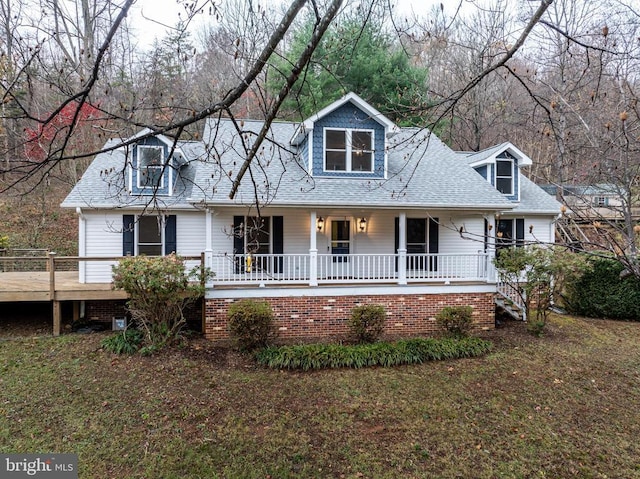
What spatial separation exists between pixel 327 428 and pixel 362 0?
544 cm

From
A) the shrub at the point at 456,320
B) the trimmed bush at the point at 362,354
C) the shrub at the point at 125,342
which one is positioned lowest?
the trimmed bush at the point at 362,354

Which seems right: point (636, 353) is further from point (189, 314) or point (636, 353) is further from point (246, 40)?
point (189, 314)

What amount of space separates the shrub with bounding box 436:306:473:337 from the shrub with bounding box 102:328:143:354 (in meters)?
6.85

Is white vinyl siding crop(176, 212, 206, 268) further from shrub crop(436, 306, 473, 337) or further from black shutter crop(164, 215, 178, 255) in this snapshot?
shrub crop(436, 306, 473, 337)

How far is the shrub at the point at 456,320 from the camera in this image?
28.7 ft

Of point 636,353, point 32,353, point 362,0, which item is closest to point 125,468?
point 32,353

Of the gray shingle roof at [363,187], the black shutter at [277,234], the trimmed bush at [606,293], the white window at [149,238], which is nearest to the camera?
the gray shingle roof at [363,187]

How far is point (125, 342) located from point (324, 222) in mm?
6066

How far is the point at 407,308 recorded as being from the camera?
31.4 ft

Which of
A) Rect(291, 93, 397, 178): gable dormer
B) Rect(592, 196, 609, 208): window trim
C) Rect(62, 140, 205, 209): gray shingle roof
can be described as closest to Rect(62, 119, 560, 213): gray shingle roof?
Rect(62, 140, 205, 209): gray shingle roof

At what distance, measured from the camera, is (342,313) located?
368 inches

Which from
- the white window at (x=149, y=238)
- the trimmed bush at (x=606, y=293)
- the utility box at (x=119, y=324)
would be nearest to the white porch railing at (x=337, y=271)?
the white window at (x=149, y=238)

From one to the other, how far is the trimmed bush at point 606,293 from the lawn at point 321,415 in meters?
3.83

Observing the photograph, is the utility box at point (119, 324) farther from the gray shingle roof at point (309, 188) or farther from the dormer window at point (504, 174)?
the dormer window at point (504, 174)
